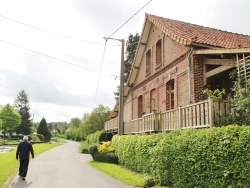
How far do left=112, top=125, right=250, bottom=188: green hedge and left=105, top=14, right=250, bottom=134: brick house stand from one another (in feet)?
4.40

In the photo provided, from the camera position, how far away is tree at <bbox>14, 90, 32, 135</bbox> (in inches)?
3398

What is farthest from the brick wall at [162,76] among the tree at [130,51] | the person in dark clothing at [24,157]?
the tree at [130,51]

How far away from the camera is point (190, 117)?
11719 mm

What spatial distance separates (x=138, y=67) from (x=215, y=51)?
12.2 meters

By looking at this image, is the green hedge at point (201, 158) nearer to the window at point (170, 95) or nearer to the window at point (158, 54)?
the window at point (170, 95)

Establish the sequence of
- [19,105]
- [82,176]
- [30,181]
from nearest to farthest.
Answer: [30,181], [82,176], [19,105]

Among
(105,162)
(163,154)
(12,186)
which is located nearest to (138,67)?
(105,162)

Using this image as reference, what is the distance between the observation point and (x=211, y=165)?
8023mm

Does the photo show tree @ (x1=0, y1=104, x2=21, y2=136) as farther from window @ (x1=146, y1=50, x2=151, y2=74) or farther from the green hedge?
the green hedge

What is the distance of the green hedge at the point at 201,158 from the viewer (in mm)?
7164

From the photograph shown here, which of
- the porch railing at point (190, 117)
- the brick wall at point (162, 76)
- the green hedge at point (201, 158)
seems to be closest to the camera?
the green hedge at point (201, 158)

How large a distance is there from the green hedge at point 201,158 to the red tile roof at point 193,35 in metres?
5.57

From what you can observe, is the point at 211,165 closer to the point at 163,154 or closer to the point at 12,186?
the point at 163,154

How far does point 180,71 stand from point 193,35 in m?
2.18
